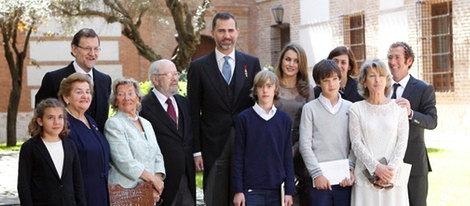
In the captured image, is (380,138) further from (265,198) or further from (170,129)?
(170,129)

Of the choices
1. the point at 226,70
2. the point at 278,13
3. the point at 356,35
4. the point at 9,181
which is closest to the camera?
the point at 226,70

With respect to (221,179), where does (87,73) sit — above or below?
above

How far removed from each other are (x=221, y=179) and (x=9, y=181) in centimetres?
670

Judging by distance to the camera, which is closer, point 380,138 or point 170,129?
point 380,138

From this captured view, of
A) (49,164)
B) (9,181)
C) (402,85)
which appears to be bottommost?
(9,181)

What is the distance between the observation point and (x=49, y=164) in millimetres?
5266

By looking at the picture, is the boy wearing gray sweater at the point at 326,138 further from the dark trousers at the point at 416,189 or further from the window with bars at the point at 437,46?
the window with bars at the point at 437,46

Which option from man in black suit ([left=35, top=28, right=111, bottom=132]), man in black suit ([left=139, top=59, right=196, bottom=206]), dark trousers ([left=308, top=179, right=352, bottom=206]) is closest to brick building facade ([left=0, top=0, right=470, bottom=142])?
dark trousers ([left=308, top=179, right=352, bottom=206])

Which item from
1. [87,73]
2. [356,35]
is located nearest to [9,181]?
[87,73]

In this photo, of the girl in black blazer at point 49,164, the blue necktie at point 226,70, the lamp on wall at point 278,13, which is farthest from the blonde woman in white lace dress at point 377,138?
the lamp on wall at point 278,13

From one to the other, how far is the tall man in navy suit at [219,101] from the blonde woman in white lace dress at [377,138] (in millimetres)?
998

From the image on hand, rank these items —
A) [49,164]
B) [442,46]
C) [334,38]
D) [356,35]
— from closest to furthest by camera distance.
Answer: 1. [49,164]
2. [442,46]
3. [356,35]
4. [334,38]

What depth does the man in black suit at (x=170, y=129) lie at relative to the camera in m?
6.14

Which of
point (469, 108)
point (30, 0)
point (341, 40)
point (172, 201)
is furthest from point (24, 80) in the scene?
point (172, 201)
